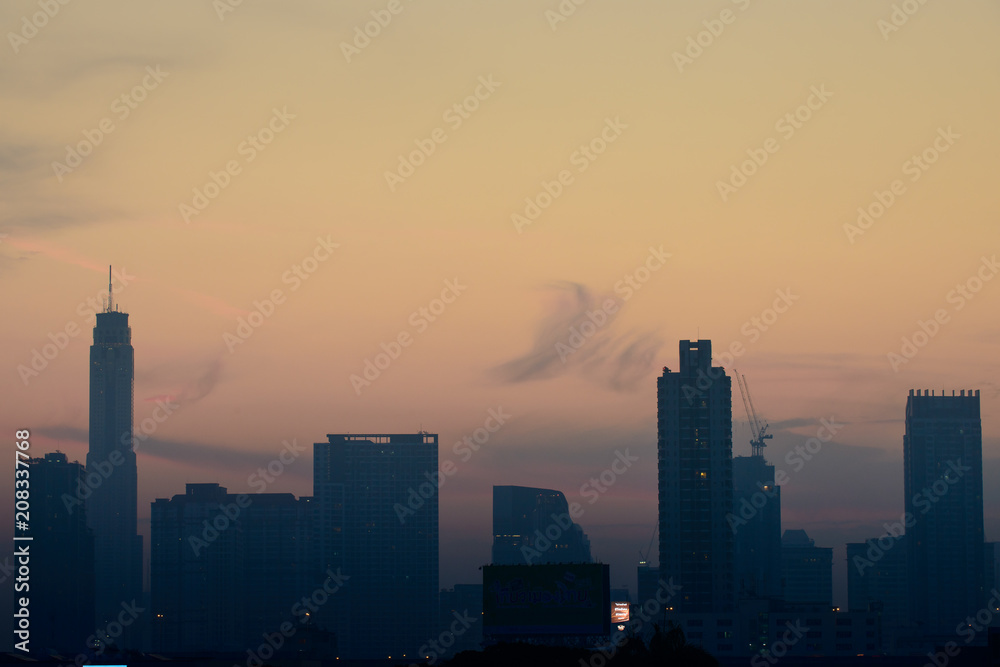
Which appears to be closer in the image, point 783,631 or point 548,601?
point 548,601

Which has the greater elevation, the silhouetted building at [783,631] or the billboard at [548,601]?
the billboard at [548,601]

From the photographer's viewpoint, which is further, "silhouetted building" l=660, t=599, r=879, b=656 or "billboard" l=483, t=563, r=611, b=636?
"silhouetted building" l=660, t=599, r=879, b=656

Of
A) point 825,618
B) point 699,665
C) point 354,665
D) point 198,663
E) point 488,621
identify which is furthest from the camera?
point 825,618

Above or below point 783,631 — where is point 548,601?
above

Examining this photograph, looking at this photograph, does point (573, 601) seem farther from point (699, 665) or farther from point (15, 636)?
point (15, 636)

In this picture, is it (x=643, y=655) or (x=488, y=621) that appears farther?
(x=488, y=621)

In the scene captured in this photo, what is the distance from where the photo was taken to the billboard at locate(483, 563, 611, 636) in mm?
97188

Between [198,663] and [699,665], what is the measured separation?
55333 mm

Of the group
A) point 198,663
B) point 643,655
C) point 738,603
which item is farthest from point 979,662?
point 738,603

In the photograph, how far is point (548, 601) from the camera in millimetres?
97938

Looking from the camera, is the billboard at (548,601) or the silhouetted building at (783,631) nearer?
the billboard at (548,601)

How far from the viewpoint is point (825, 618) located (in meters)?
175

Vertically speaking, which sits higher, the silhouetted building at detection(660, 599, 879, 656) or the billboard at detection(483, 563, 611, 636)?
the billboard at detection(483, 563, 611, 636)

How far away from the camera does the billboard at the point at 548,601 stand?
97.2 metres
